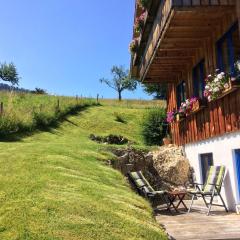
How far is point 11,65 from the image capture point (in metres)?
79.5

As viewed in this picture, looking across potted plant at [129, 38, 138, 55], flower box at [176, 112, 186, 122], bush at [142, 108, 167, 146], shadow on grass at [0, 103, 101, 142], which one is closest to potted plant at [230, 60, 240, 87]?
flower box at [176, 112, 186, 122]

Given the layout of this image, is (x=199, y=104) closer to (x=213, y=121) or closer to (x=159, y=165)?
(x=213, y=121)

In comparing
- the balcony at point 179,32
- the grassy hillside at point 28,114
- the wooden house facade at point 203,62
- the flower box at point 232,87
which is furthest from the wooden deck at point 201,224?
the grassy hillside at point 28,114

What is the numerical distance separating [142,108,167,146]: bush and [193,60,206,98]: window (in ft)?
35.3

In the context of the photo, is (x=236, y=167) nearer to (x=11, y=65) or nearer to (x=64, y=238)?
(x=64, y=238)

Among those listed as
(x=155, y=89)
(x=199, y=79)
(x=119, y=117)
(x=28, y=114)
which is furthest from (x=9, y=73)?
(x=199, y=79)

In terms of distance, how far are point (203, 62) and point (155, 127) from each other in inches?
479

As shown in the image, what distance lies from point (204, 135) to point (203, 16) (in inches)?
154

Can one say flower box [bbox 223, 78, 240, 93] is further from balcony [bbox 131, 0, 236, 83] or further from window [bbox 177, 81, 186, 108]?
window [bbox 177, 81, 186, 108]

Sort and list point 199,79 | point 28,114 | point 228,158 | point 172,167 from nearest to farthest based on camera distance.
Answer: point 228,158
point 199,79
point 172,167
point 28,114

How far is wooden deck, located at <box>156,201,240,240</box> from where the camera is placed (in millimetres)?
7098

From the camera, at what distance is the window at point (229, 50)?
378 inches

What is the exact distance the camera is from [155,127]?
24297 millimetres

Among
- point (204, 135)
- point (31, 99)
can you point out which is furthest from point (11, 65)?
point (204, 135)
